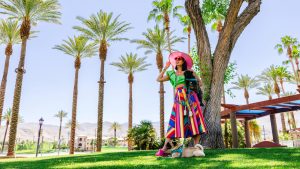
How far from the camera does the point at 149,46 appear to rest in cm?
3158

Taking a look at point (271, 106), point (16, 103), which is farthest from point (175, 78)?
point (16, 103)

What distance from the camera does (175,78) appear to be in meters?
5.14

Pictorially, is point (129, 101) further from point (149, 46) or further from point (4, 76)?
point (4, 76)

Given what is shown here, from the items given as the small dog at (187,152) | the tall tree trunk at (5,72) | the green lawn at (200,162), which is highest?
the tall tree trunk at (5,72)

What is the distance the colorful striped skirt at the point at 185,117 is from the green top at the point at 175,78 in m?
0.13

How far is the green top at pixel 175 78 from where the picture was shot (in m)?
5.05

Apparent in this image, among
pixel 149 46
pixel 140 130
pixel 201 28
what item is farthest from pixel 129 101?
pixel 201 28

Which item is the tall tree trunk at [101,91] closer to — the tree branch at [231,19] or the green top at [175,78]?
the tree branch at [231,19]

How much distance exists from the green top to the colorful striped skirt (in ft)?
0.44

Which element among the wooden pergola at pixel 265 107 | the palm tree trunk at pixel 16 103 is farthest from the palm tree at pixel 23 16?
the wooden pergola at pixel 265 107

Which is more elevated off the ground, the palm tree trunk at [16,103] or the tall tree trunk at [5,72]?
the tall tree trunk at [5,72]

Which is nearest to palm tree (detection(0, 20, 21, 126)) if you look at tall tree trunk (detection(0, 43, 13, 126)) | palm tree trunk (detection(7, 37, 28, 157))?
tall tree trunk (detection(0, 43, 13, 126))

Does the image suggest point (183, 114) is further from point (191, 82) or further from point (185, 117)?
point (191, 82)

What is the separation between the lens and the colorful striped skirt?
4785 mm
